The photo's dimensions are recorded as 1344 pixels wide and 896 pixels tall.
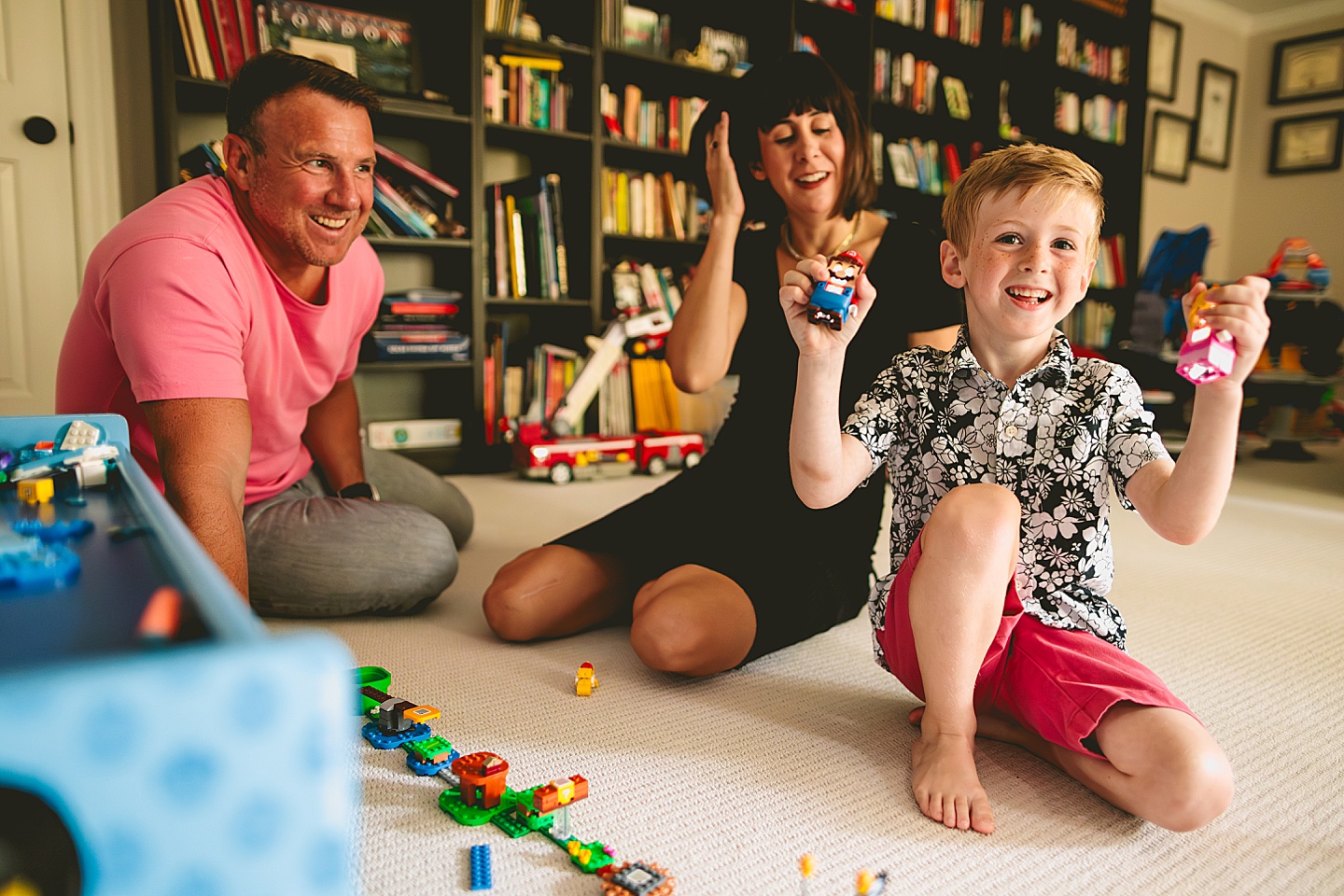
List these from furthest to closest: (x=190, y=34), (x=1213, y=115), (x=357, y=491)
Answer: (x=1213, y=115) → (x=190, y=34) → (x=357, y=491)

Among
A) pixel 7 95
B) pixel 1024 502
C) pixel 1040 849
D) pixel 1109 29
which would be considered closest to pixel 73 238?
pixel 7 95

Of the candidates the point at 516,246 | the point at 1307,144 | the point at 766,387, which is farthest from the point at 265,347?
the point at 1307,144

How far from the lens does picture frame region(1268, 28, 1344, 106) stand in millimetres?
5102

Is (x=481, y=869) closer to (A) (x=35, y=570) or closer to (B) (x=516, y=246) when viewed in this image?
(A) (x=35, y=570)

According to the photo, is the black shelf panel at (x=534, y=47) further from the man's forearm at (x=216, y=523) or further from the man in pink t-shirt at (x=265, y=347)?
the man's forearm at (x=216, y=523)

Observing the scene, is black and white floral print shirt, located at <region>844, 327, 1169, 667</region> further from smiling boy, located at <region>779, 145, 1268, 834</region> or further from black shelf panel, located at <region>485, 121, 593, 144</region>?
black shelf panel, located at <region>485, 121, 593, 144</region>

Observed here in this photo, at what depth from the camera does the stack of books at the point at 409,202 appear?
9.04ft

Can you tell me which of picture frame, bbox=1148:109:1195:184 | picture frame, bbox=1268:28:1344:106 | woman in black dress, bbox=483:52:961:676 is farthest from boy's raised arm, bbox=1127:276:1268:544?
picture frame, bbox=1268:28:1344:106

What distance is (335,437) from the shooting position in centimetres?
168

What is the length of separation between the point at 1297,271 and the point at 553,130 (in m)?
3.25

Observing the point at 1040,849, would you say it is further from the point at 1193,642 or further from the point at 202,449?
the point at 202,449

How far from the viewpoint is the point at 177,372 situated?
109 centimetres

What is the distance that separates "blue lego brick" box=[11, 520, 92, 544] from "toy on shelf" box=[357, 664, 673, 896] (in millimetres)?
413

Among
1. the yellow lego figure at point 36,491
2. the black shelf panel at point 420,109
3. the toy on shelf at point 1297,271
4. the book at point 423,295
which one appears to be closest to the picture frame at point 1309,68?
the toy on shelf at point 1297,271
